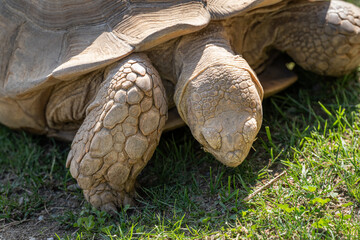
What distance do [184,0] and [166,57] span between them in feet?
1.33

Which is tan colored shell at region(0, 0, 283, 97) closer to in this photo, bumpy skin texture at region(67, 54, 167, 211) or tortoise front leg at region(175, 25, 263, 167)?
bumpy skin texture at region(67, 54, 167, 211)

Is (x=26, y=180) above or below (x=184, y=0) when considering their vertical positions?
below

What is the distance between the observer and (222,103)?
2738 mm

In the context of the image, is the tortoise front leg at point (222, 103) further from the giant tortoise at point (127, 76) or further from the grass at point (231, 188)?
the grass at point (231, 188)

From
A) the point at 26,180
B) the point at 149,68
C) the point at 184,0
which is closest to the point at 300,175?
the point at 149,68

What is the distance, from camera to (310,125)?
3.48 meters

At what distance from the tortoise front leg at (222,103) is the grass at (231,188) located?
331 mm

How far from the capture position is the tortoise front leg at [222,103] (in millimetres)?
2691

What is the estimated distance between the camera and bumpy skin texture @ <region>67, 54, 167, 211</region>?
2803 millimetres

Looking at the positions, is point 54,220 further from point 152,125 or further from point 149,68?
point 149,68

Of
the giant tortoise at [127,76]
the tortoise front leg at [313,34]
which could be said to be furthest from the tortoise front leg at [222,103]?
the tortoise front leg at [313,34]

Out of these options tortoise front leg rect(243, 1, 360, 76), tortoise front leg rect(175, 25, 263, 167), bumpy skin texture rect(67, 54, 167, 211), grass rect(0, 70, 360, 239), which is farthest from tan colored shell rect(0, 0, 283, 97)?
grass rect(0, 70, 360, 239)

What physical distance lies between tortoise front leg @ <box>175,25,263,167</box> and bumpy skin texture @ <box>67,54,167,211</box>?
0.23 meters

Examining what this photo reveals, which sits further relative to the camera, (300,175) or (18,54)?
(18,54)
